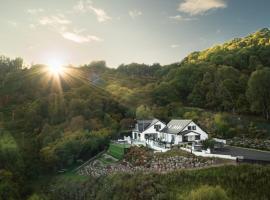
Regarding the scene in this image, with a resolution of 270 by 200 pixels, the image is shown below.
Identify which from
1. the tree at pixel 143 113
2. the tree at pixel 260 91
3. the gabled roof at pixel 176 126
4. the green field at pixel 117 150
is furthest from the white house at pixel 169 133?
the tree at pixel 260 91

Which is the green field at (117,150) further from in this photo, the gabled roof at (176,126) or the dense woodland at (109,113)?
the gabled roof at (176,126)

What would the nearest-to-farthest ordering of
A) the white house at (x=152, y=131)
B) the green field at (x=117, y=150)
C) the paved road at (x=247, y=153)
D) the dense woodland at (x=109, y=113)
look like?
1. the paved road at (x=247, y=153)
2. the dense woodland at (x=109, y=113)
3. the green field at (x=117, y=150)
4. the white house at (x=152, y=131)

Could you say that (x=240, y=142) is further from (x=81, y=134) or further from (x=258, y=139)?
(x=81, y=134)

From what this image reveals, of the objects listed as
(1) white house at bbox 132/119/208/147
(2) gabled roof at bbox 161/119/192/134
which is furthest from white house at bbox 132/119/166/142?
(2) gabled roof at bbox 161/119/192/134

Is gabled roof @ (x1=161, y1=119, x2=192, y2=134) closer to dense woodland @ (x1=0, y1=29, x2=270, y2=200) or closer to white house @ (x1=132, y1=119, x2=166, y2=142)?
white house @ (x1=132, y1=119, x2=166, y2=142)

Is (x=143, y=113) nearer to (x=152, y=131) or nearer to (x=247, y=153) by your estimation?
(x=152, y=131)
